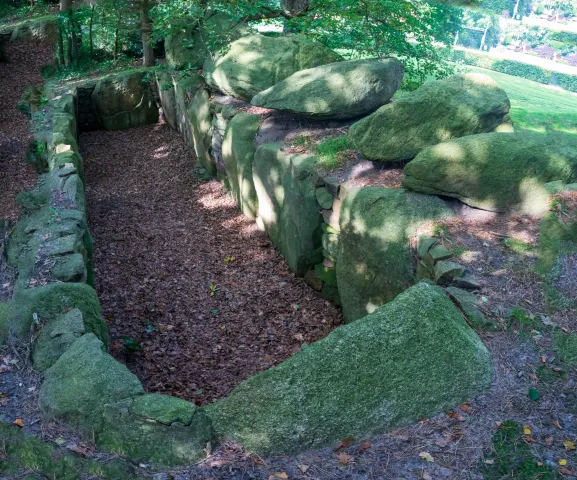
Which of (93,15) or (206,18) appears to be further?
(93,15)

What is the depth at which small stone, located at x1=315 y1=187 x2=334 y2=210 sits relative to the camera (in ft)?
25.5

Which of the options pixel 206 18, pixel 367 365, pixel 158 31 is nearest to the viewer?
pixel 367 365

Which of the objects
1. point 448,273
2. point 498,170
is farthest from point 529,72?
point 448,273

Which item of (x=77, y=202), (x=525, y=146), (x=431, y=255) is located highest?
(x=525, y=146)

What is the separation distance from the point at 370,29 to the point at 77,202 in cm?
613

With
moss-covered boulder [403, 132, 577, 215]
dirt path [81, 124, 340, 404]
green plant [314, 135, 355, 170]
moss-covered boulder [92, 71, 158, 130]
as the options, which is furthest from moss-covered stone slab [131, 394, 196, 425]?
moss-covered boulder [92, 71, 158, 130]

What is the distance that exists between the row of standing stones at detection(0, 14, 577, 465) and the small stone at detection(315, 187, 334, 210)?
0.05 feet

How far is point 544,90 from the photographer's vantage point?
10.5 metres

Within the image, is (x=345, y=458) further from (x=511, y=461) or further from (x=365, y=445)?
(x=511, y=461)

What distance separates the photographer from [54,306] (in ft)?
17.6

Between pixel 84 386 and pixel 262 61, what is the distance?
24.9 feet

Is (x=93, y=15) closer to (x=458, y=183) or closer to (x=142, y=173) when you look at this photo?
(x=142, y=173)

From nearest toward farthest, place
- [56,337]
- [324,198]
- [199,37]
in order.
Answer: [56,337] < [324,198] < [199,37]

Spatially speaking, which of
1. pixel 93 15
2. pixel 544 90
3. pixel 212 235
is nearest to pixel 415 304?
pixel 212 235
